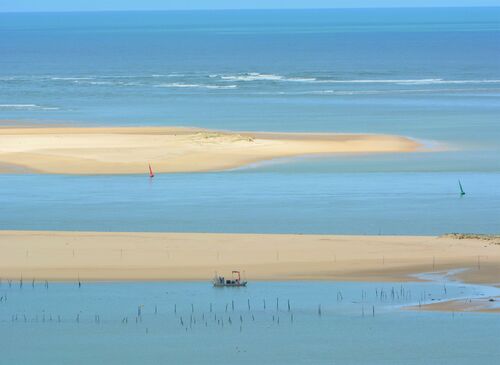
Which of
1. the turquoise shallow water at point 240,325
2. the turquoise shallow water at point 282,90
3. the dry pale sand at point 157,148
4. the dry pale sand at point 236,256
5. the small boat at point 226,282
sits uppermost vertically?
the turquoise shallow water at point 282,90

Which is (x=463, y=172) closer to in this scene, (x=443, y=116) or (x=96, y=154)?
(x=96, y=154)

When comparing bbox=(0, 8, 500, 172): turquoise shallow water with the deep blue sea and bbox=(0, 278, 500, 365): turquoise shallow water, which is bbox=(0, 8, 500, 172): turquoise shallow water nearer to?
the deep blue sea

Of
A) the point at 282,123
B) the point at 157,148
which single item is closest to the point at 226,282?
the point at 157,148

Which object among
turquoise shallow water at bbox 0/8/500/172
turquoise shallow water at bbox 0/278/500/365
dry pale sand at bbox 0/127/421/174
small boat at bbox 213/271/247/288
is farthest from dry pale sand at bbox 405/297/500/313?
dry pale sand at bbox 0/127/421/174

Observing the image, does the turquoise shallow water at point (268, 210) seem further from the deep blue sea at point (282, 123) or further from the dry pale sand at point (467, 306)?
the dry pale sand at point (467, 306)

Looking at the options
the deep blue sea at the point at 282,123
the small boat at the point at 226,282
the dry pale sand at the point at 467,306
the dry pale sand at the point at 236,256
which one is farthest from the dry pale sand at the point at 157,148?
the dry pale sand at the point at 467,306

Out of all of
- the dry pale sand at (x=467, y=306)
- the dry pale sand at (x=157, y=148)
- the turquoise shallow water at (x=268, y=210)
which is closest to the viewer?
the turquoise shallow water at (x=268, y=210)
